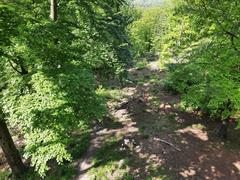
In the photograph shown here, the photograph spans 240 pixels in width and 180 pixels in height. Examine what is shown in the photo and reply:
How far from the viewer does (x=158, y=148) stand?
12.0 metres

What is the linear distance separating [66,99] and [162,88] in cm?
1197

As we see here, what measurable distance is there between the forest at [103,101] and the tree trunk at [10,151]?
0.05 metres

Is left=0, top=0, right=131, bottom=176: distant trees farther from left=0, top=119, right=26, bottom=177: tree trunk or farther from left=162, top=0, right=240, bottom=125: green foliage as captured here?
left=162, top=0, right=240, bottom=125: green foliage

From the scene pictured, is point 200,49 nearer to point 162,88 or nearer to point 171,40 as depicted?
point 171,40

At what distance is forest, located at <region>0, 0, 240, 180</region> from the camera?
8172 millimetres

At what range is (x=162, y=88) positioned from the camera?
754 inches

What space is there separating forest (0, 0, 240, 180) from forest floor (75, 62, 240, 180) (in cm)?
4

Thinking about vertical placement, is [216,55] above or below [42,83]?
below

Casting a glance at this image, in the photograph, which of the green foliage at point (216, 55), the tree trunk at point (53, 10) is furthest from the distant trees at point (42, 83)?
the green foliage at point (216, 55)

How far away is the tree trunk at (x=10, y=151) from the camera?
1143 cm

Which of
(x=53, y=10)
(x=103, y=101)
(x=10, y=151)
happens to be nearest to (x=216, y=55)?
(x=103, y=101)

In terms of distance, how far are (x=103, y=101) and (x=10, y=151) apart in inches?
197

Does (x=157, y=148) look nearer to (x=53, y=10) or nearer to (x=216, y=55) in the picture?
(x=216, y=55)

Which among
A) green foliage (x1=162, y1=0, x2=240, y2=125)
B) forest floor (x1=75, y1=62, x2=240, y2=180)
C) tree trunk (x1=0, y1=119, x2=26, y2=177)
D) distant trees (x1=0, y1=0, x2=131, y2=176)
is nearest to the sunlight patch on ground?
forest floor (x1=75, y1=62, x2=240, y2=180)
